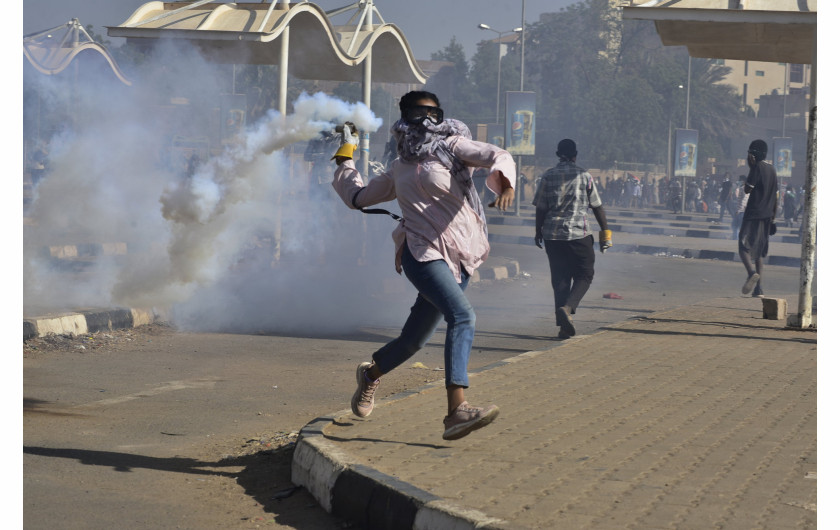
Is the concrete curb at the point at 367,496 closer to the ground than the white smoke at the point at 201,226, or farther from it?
closer to the ground

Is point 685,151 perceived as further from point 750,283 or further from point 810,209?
point 810,209

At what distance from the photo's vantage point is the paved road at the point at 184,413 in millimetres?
4203

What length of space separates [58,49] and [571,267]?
12.3m

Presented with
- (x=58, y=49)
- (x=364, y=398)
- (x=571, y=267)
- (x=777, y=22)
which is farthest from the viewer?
(x=58, y=49)

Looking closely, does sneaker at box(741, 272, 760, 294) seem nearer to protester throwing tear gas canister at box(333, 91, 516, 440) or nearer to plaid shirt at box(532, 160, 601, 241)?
plaid shirt at box(532, 160, 601, 241)

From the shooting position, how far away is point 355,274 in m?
14.7

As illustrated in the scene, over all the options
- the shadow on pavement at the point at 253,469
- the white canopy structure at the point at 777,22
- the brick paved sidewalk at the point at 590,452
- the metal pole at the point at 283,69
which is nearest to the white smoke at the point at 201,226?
the metal pole at the point at 283,69

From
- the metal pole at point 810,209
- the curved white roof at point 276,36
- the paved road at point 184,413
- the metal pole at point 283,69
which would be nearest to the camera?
the paved road at point 184,413

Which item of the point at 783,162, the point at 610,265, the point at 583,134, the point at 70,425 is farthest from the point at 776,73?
the point at 70,425

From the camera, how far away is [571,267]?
9445 mm

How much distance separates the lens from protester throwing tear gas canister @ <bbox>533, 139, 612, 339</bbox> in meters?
9.34

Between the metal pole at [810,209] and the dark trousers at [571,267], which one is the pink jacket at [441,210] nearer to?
the dark trousers at [571,267]

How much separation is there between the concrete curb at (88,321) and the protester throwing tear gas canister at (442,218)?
4.35 meters

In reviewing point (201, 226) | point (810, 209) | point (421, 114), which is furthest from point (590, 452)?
point (201, 226)
